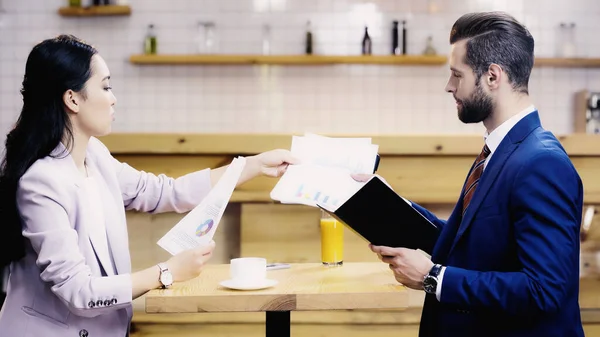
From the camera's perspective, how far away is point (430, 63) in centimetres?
493

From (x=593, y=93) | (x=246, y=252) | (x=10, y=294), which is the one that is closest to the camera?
(x=10, y=294)

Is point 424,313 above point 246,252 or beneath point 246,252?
above

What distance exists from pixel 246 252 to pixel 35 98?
59.0 inches

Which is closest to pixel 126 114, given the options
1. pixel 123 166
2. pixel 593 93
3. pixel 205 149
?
pixel 205 149

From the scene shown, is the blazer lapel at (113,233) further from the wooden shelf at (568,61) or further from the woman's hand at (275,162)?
the wooden shelf at (568,61)

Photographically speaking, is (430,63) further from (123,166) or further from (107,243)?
(107,243)

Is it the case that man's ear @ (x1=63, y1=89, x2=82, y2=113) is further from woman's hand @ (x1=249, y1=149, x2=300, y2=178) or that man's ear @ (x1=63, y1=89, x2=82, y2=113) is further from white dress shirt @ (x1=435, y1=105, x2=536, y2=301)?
white dress shirt @ (x1=435, y1=105, x2=536, y2=301)

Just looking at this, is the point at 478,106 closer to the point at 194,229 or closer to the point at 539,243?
the point at 539,243

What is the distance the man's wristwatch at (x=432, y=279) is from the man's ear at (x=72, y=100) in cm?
100

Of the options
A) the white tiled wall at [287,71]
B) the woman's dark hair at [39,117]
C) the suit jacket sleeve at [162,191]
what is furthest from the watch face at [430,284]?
the white tiled wall at [287,71]

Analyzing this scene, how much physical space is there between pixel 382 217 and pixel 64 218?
2.50ft

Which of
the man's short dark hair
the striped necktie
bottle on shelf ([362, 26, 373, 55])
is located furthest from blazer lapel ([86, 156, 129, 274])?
bottle on shelf ([362, 26, 373, 55])

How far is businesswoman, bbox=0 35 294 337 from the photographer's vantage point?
1603 millimetres

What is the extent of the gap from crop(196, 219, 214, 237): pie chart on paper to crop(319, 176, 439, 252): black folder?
30 centimetres
